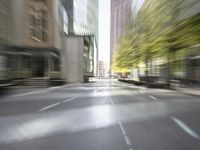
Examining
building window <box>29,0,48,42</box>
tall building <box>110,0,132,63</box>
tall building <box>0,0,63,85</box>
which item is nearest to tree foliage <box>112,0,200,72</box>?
tall building <box>110,0,132,63</box>

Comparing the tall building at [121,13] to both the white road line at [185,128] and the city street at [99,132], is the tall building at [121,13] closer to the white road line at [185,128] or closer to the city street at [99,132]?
the white road line at [185,128]

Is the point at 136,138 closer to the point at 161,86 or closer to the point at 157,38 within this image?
the point at 157,38

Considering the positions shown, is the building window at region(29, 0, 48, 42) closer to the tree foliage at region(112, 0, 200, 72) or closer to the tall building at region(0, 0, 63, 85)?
the tall building at region(0, 0, 63, 85)

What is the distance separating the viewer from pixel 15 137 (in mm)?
5871

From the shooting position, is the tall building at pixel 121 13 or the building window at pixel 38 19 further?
the tall building at pixel 121 13

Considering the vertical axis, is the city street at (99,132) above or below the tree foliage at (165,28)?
below

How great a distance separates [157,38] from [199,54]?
32.3 feet

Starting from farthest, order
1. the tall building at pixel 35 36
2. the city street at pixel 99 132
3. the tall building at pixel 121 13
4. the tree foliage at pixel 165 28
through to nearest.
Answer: the tall building at pixel 121 13
the tall building at pixel 35 36
the tree foliage at pixel 165 28
the city street at pixel 99 132

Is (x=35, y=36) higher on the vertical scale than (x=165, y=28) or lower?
higher

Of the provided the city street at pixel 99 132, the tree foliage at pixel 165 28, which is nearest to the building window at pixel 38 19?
the tree foliage at pixel 165 28

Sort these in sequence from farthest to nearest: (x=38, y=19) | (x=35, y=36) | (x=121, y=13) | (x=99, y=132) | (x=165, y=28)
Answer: (x=121, y=13) → (x=38, y=19) → (x=35, y=36) → (x=165, y=28) → (x=99, y=132)

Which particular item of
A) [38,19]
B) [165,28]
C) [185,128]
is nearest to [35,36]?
[38,19]

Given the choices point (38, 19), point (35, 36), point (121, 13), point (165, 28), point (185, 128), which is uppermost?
point (121, 13)

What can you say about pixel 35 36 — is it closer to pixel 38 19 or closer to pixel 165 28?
pixel 38 19
